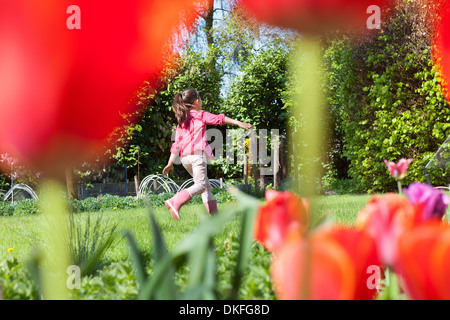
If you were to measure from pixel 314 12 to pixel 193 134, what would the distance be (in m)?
3.40

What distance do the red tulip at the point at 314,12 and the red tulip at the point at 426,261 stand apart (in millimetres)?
156

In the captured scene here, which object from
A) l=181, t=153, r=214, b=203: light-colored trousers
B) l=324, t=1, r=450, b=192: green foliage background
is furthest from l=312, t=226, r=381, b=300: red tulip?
l=324, t=1, r=450, b=192: green foliage background

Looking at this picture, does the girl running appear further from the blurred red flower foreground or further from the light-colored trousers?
the blurred red flower foreground

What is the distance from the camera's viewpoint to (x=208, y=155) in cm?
380

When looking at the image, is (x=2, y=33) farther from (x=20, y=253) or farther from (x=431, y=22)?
(x=431, y=22)

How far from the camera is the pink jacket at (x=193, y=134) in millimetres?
3627

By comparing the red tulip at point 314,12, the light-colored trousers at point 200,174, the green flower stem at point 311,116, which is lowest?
the light-colored trousers at point 200,174

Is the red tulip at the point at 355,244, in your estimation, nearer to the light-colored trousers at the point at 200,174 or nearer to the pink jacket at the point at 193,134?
the pink jacket at the point at 193,134

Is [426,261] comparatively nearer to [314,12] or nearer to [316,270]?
[316,270]

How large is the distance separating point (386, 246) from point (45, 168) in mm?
211

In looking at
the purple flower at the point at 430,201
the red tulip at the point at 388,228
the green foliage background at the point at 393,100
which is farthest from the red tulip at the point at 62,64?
the green foliage background at the point at 393,100

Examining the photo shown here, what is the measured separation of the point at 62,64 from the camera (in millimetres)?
254

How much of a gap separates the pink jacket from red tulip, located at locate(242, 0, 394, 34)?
325cm
